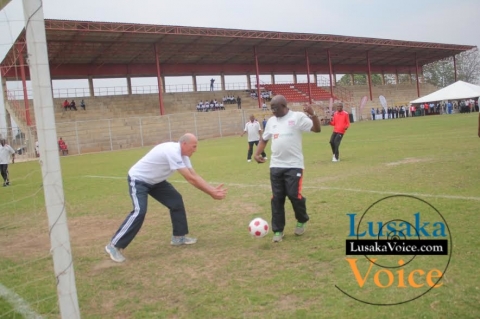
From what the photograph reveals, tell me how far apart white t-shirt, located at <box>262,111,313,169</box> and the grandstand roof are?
98.2ft

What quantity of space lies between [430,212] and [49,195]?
189 inches

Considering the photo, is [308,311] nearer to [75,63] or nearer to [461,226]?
[461,226]

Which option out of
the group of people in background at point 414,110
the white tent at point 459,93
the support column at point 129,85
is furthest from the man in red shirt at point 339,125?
the group of people in background at point 414,110

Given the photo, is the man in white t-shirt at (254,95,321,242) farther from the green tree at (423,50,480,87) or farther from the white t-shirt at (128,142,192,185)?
the green tree at (423,50,480,87)

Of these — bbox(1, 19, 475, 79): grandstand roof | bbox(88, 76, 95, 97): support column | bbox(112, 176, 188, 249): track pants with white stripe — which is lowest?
bbox(112, 176, 188, 249): track pants with white stripe

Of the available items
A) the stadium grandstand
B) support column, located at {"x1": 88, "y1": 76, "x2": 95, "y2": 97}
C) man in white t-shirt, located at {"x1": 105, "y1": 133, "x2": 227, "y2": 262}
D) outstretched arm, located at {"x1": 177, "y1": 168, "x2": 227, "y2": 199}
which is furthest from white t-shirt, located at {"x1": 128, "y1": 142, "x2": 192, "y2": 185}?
support column, located at {"x1": 88, "y1": 76, "x2": 95, "y2": 97}

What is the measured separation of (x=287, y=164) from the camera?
5.45 m

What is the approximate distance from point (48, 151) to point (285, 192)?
126 inches

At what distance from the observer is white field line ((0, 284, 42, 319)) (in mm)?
3732

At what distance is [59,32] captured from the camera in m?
32.2

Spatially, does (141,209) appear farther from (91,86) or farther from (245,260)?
(91,86)

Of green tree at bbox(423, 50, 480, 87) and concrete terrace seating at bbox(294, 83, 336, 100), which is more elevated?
green tree at bbox(423, 50, 480, 87)

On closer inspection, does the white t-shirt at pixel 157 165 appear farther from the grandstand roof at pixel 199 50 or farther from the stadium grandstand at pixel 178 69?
the grandstand roof at pixel 199 50

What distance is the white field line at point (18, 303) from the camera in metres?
3.73
